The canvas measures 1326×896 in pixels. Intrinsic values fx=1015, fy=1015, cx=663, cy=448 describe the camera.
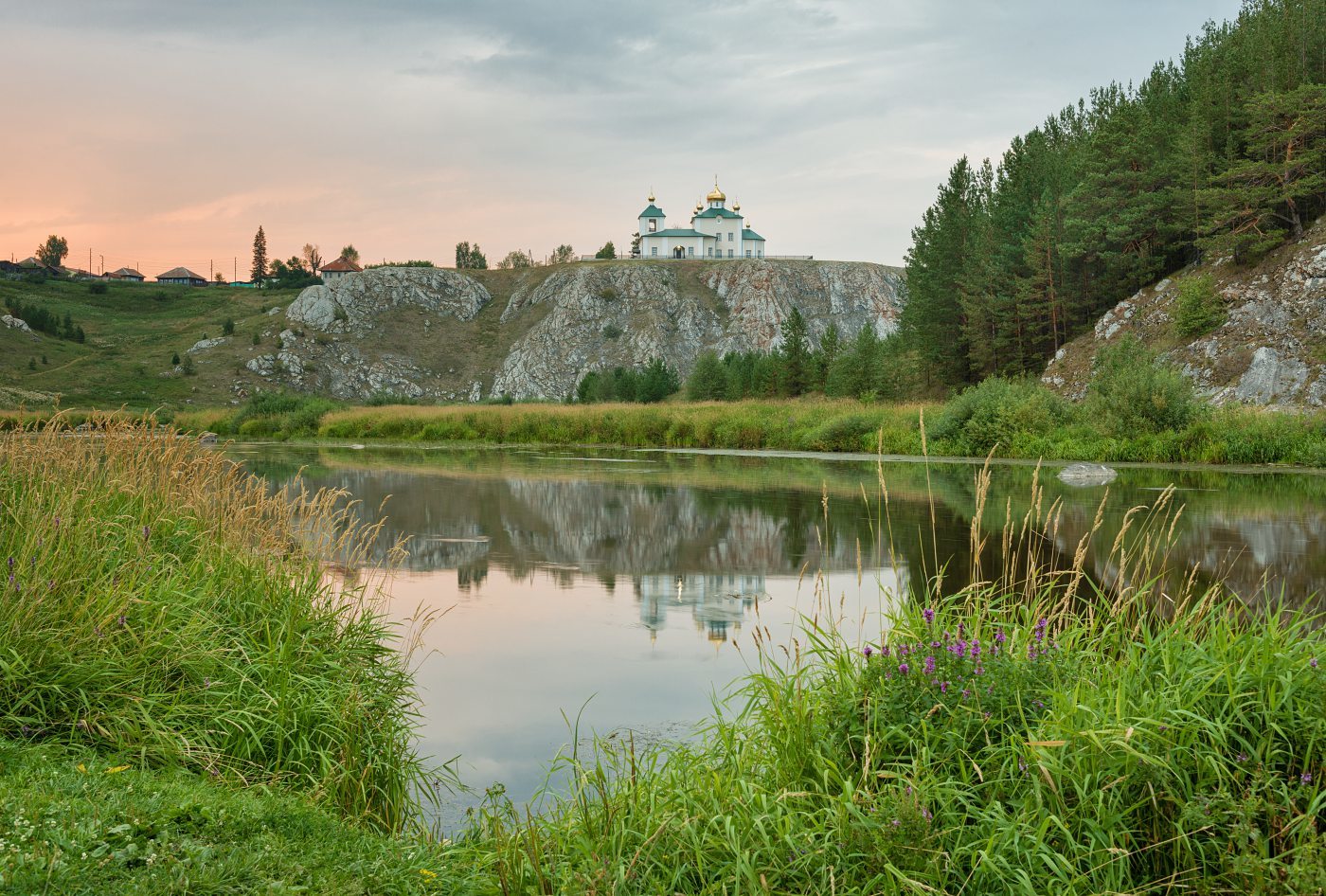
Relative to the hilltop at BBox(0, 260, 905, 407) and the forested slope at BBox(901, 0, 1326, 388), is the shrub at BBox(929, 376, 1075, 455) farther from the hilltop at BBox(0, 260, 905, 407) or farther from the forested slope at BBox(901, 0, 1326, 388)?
the hilltop at BBox(0, 260, 905, 407)

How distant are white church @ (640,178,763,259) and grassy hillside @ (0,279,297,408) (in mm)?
51338

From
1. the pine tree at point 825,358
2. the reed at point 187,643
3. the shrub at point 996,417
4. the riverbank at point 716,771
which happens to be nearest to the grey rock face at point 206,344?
the pine tree at point 825,358

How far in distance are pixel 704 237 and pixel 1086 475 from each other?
126396mm

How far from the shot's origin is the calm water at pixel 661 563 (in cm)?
723

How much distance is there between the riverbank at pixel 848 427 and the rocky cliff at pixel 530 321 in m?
57.2

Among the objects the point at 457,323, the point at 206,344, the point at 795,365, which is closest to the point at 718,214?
the point at 457,323

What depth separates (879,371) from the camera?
52.6 metres

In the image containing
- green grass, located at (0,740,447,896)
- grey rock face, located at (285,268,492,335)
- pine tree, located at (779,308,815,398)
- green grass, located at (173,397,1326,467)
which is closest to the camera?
green grass, located at (0,740,447,896)

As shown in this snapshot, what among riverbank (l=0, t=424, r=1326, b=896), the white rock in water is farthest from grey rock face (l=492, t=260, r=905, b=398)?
riverbank (l=0, t=424, r=1326, b=896)

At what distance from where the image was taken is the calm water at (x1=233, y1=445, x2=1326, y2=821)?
7227 mm

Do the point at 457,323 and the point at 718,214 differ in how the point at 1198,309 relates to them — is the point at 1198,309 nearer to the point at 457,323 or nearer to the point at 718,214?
the point at 457,323

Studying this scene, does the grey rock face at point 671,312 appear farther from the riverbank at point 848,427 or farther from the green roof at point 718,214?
the riverbank at point 848,427

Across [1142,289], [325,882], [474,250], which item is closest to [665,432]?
[1142,289]

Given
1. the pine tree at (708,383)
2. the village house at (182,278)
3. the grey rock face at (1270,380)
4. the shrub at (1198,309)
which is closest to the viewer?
the grey rock face at (1270,380)
